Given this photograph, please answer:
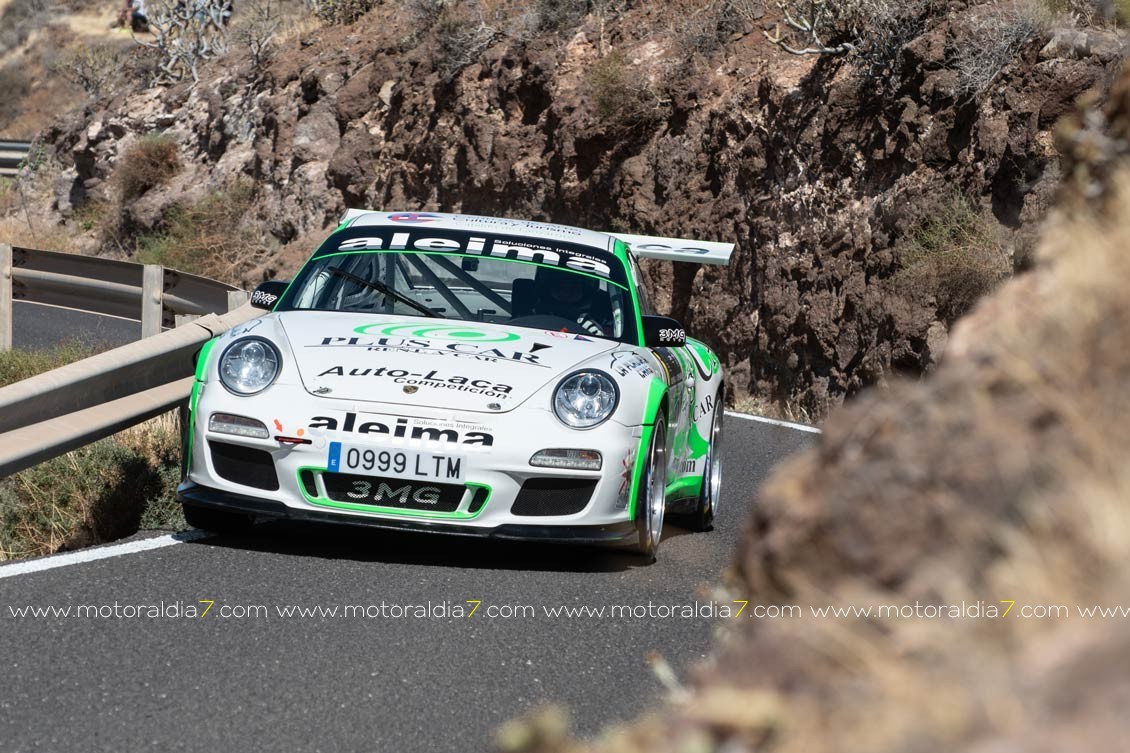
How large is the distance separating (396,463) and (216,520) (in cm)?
99

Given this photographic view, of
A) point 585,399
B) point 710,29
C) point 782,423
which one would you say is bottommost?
point 782,423

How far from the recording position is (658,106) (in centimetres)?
1727

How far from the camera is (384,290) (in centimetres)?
735

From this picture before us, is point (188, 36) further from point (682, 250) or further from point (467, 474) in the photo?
point (467, 474)

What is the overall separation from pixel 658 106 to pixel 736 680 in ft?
52.1

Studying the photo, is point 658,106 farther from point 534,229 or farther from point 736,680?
point 736,680

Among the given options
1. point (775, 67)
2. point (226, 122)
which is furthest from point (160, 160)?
point (775, 67)

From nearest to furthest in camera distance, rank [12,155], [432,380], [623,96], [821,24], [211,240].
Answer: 1. [432,380]
2. [821,24]
3. [623,96]
4. [211,240]
5. [12,155]

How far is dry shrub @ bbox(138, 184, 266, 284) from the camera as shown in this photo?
21.8 meters

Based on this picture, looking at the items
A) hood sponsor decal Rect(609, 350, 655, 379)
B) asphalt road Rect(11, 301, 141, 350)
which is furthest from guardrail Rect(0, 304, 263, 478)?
asphalt road Rect(11, 301, 141, 350)

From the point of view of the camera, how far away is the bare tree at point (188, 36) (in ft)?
91.8

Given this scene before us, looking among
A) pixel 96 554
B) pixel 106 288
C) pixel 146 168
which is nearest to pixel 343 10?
pixel 146 168

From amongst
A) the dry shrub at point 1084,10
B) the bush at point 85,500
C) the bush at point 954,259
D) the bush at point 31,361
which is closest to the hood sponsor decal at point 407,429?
the bush at point 85,500

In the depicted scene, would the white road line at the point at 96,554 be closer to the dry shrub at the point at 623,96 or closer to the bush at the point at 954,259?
the bush at the point at 954,259
